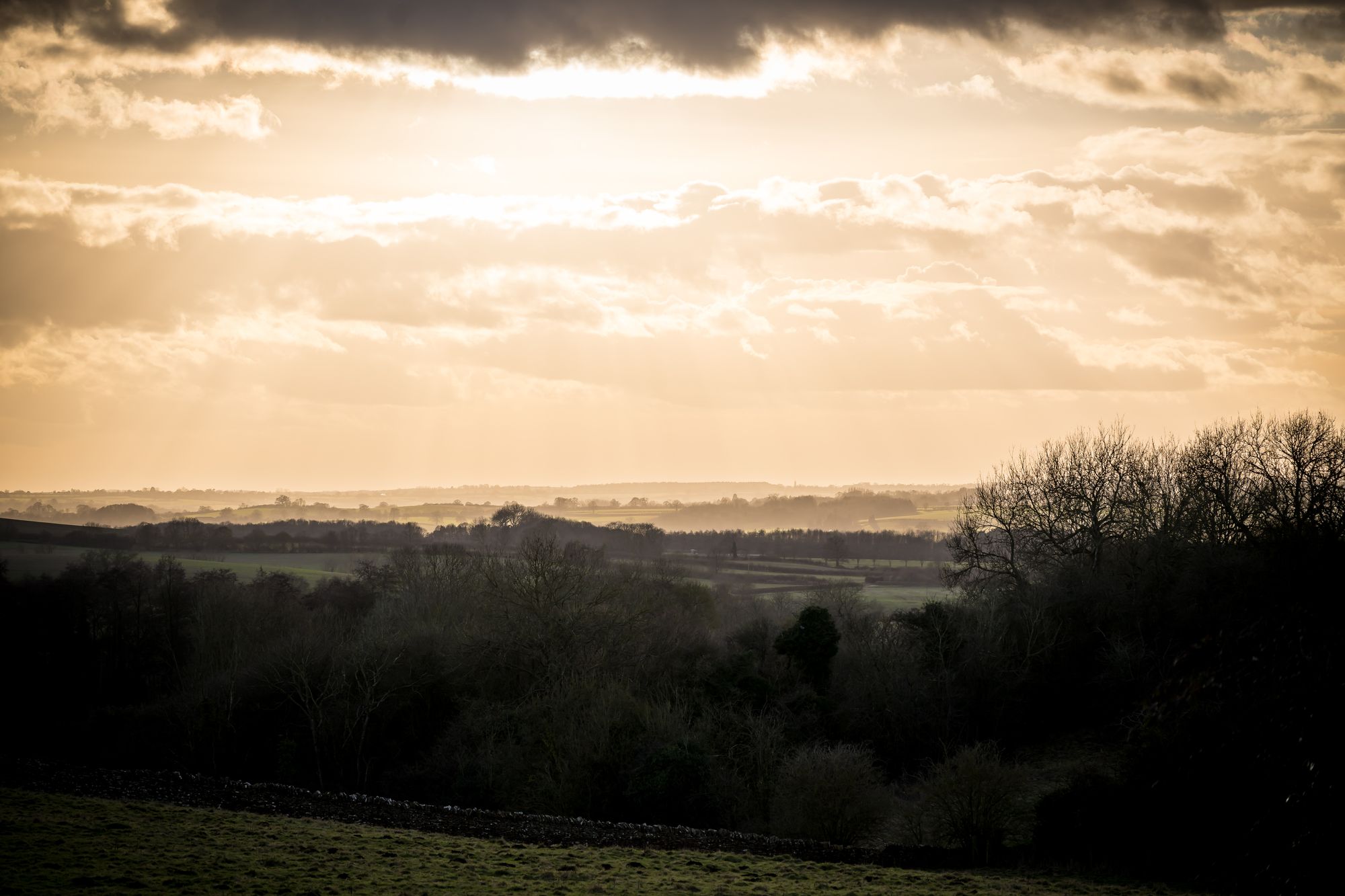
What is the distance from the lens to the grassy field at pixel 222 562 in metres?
82.5

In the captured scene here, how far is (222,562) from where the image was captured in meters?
104

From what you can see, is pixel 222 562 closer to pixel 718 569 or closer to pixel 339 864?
pixel 718 569

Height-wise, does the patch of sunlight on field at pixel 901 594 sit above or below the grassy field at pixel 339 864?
below

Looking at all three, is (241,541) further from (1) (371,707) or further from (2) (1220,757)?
(2) (1220,757)

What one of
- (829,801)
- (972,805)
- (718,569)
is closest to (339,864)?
(829,801)

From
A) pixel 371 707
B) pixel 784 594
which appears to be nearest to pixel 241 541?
pixel 784 594

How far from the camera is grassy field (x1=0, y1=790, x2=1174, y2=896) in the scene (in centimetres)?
2095

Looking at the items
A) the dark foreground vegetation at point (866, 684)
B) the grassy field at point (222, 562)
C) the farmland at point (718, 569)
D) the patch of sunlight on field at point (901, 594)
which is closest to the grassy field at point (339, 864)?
the dark foreground vegetation at point (866, 684)

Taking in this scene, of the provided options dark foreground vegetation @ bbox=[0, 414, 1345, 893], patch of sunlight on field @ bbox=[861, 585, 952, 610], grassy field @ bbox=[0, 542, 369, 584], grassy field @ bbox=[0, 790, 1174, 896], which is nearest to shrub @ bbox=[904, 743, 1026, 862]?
dark foreground vegetation @ bbox=[0, 414, 1345, 893]

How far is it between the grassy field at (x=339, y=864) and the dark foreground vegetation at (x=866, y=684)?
440 cm

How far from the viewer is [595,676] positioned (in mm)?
44719

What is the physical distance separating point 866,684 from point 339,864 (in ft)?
101

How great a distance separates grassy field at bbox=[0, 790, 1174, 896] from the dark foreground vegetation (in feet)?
14.4

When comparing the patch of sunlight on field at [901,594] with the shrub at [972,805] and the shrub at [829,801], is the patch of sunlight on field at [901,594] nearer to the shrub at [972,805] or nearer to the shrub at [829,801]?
the shrub at [829,801]
